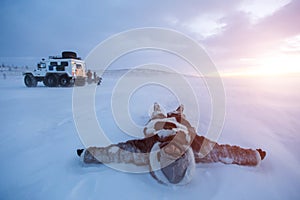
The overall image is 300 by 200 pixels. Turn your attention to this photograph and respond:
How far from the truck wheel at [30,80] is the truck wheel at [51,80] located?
777mm

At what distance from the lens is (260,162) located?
6.34 ft

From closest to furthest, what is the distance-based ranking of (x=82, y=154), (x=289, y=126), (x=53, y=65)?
(x=82, y=154) < (x=289, y=126) < (x=53, y=65)

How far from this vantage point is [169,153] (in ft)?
5.12

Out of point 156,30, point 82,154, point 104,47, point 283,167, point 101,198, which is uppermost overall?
point 156,30

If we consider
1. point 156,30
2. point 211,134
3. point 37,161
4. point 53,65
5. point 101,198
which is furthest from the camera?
point 53,65

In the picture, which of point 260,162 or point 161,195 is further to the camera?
point 260,162

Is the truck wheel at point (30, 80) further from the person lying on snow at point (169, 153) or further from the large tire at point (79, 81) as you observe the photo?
the person lying on snow at point (169, 153)

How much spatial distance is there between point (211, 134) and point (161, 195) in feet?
6.11

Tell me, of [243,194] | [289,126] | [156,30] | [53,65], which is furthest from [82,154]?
[53,65]

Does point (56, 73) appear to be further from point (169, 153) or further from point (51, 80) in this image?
point (169, 153)

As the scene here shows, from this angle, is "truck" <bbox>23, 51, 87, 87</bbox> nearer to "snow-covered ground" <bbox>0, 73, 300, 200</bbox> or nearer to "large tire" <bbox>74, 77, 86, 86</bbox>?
"large tire" <bbox>74, 77, 86, 86</bbox>

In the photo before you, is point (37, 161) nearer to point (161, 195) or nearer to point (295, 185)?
point (161, 195)

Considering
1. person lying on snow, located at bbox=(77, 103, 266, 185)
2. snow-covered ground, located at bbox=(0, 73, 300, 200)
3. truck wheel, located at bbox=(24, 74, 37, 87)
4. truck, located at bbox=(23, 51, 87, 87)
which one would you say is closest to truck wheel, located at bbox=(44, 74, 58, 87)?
truck, located at bbox=(23, 51, 87, 87)

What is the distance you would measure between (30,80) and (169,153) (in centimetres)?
1322
